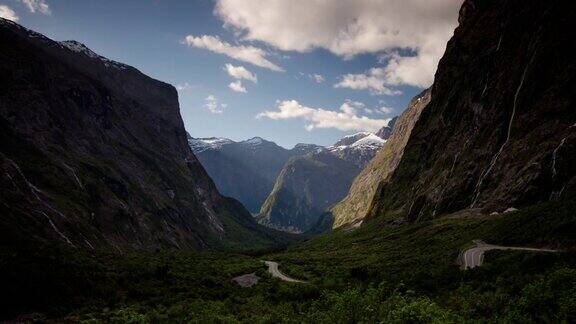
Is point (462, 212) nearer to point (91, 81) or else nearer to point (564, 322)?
point (564, 322)

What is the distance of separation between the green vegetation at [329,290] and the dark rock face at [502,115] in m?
18.9

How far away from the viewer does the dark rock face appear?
270ft

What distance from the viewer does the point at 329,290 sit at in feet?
165

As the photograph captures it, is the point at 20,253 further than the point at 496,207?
No

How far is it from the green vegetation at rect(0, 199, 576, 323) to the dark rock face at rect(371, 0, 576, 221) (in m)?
18.9

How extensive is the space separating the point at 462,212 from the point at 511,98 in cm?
3044

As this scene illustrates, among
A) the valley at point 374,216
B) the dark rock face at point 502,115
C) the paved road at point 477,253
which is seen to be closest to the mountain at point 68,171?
the valley at point 374,216

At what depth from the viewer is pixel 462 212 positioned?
97.4 m

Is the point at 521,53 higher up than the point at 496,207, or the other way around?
the point at 521,53

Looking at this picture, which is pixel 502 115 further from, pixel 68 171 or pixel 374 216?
pixel 68 171

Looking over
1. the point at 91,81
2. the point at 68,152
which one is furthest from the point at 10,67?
the point at 91,81

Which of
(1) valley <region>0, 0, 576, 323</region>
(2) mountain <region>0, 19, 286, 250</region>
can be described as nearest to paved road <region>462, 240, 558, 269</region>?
(1) valley <region>0, 0, 576, 323</region>

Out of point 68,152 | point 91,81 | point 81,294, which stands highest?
point 91,81

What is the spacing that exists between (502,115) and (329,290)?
7536 cm
